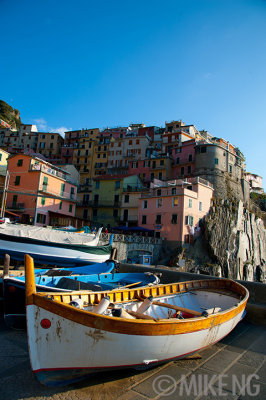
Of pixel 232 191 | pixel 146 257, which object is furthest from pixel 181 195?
pixel 232 191

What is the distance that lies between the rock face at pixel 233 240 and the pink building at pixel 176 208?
2244 mm

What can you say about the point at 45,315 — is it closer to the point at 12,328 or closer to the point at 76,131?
the point at 12,328

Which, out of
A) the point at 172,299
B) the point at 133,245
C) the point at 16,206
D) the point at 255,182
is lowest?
→ the point at 172,299

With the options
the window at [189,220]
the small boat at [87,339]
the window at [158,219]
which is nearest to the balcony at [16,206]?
the window at [158,219]

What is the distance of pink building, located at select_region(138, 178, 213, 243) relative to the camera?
39250 mm

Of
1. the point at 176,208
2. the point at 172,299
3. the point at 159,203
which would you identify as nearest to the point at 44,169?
the point at 159,203

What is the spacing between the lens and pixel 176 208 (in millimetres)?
39719

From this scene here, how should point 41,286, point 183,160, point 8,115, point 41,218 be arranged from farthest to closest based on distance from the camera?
point 8,115
point 183,160
point 41,218
point 41,286

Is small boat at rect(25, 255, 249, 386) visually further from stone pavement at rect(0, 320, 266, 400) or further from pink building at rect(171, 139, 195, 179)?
pink building at rect(171, 139, 195, 179)

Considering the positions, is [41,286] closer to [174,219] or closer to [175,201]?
[174,219]

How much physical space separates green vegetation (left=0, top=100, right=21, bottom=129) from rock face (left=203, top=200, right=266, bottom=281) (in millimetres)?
85649

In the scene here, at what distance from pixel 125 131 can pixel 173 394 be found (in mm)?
72339

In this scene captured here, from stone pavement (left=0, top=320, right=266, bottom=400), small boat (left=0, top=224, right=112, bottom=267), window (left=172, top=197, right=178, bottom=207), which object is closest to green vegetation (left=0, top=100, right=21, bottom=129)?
window (left=172, top=197, right=178, bottom=207)

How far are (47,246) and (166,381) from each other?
15551mm
